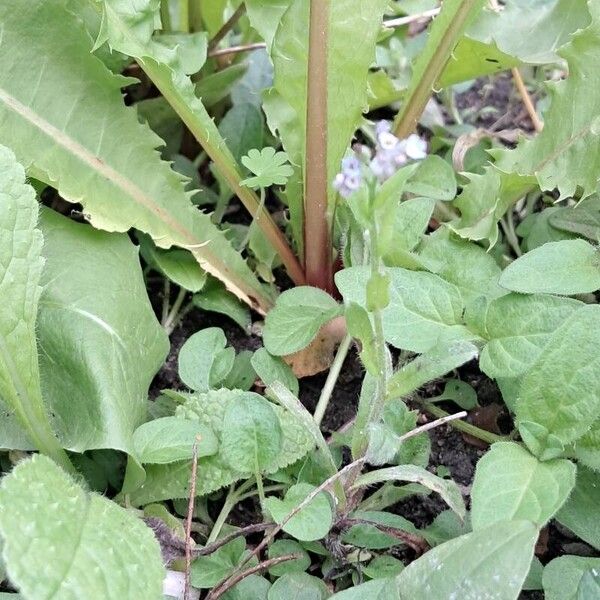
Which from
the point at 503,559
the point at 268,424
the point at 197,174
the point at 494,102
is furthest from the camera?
the point at 494,102

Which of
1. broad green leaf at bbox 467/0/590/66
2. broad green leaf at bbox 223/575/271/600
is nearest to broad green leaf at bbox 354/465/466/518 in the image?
broad green leaf at bbox 223/575/271/600

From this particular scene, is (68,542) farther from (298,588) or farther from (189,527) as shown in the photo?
(298,588)

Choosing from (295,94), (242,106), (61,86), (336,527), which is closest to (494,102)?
(242,106)

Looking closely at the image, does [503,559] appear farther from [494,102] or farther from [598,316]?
[494,102]

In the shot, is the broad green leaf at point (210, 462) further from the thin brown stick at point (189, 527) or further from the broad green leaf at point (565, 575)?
the broad green leaf at point (565, 575)

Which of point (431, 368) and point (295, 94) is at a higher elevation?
point (295, 94)

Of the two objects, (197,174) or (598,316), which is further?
(197,174)

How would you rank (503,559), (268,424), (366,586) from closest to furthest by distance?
(503,559) → (366,586) → (268,424)
